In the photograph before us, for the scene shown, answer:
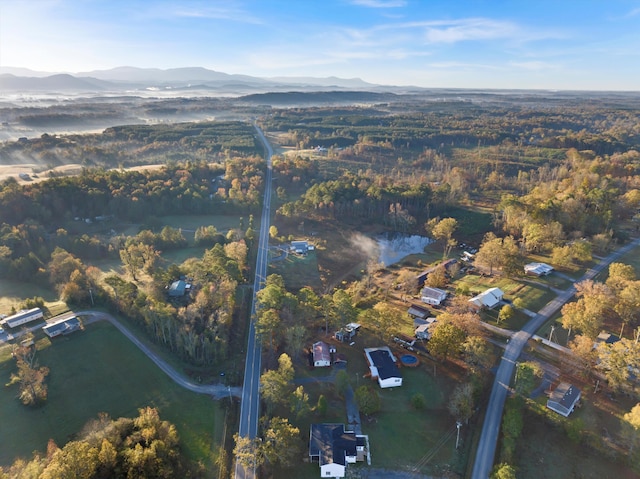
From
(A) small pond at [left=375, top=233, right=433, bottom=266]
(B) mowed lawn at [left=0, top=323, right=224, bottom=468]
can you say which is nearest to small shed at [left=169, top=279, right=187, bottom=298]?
(B) mowed lawn at [left=0, top=323, right=224, bottom=468]

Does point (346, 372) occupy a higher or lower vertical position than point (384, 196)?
lower

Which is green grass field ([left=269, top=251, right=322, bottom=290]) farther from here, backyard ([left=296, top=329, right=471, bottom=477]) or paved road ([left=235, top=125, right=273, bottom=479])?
backyard ([left=296, top=329, right=471, bottom=477])

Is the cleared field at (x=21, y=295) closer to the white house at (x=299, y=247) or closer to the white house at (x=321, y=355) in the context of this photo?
the white house at (x=321, y=355)

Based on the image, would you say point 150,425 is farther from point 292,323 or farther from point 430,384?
point 430,384

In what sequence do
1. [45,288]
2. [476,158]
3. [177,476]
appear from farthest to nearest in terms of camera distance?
[476,158] → [45,288] → [177,476]

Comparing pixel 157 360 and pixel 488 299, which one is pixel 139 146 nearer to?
pixel 157 360

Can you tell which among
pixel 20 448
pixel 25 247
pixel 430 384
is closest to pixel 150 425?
pixel 20 448
